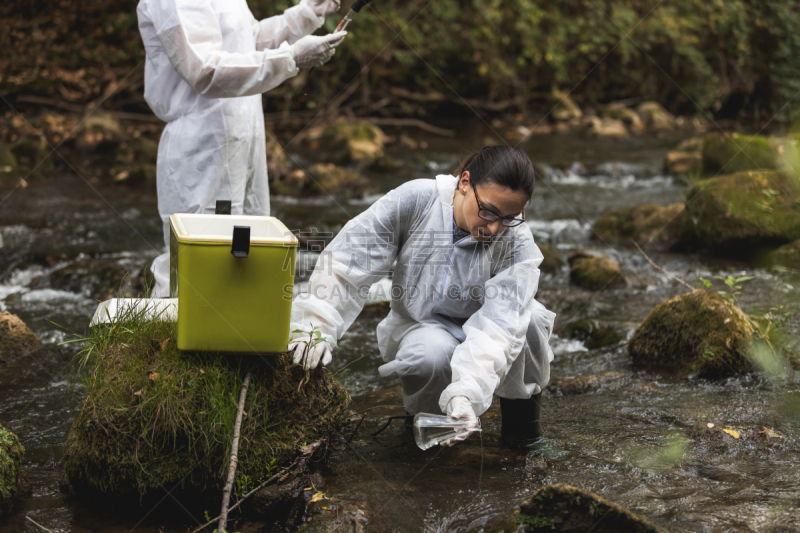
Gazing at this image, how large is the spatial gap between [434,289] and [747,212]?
3.90m

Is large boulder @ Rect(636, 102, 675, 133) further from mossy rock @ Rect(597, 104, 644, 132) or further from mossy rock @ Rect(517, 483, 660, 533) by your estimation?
mossy rock @ Rect(517, 483, 660, 533)

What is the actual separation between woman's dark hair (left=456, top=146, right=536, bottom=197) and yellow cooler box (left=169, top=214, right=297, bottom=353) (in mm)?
658

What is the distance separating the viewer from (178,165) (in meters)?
3.08

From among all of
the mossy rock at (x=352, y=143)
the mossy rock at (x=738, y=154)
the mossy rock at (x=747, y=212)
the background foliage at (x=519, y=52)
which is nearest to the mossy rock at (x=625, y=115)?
the background foliage at (x=519, y=52)

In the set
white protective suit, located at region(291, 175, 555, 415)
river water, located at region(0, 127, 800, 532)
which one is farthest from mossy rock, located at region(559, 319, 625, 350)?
white protective suit, located at region(291, 175, 555, 415)

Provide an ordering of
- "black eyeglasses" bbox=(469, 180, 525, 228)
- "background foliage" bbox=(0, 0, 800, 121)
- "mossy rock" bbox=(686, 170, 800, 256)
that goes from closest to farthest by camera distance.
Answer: "black eyeglasses" bbox=(469, 180, 525, 228), "mossy rock" bbox=(686, 170, 800, 256), "background foliage" bbox=(0, 0, 800, 121)

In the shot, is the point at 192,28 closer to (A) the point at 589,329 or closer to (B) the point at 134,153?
(A) the point at 589,329

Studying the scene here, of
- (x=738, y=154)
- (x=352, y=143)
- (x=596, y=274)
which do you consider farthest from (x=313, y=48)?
(x=352, y=143)

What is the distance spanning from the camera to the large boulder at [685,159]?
8312 mm

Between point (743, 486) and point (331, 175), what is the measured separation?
20.3 ft

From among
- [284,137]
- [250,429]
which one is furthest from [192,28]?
[284,137]

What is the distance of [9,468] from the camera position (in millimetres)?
2174

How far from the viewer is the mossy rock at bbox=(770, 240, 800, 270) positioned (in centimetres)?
516

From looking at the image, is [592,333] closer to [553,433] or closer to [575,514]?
[553,433]
